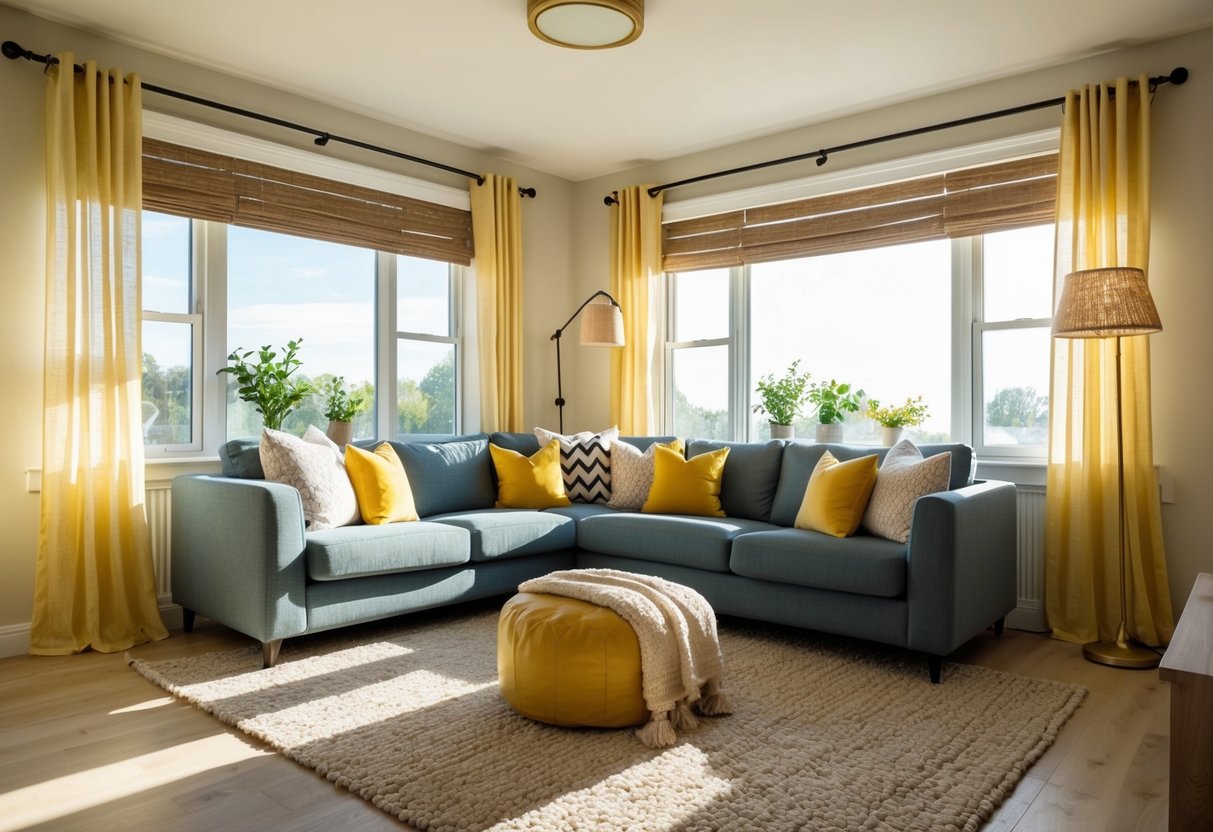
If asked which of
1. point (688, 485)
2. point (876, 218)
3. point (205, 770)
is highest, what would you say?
point (876, 218)

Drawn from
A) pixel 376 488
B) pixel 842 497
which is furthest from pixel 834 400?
pixel 376 488

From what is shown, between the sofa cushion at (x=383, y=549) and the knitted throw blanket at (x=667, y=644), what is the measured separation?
908 mm

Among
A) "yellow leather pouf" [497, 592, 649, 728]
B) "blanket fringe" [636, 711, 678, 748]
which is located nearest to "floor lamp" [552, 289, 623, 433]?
"yellow leather pouf" [497, 592, 649, 728]

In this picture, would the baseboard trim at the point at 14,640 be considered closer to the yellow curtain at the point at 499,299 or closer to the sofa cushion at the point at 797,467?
the yellow curtain at the point at 499,299

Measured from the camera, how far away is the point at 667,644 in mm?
2535

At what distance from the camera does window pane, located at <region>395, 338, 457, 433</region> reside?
16.3ft

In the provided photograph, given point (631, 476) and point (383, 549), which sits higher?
point (631, 476)

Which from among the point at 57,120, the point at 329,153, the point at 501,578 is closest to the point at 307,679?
the point at 501,578

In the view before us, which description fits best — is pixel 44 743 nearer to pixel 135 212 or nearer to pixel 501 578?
pixel 501 578

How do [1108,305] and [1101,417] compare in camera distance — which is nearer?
[1108,305]

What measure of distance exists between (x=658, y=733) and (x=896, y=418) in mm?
2428

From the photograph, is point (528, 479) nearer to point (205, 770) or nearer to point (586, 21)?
point (586, 21)

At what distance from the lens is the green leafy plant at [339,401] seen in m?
4.34

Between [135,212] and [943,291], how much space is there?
13.0 ft
